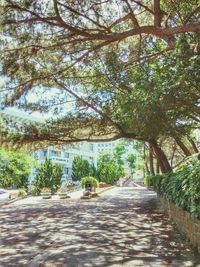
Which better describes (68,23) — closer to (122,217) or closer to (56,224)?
(56,224)

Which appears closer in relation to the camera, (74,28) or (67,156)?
(74,28)

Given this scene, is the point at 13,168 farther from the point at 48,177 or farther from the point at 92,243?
the point at 92,243

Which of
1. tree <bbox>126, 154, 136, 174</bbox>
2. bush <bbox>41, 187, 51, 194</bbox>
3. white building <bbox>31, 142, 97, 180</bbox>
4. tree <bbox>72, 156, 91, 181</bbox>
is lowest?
bush <bbox>41, 187, 51, 194</bbox>

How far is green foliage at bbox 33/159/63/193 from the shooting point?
111 ft

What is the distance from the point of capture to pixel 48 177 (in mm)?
34406

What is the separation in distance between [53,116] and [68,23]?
8.11m

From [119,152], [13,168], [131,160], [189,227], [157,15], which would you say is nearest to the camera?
[189,227]

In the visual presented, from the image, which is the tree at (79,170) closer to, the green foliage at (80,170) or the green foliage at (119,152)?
the green foliage at (80,170)

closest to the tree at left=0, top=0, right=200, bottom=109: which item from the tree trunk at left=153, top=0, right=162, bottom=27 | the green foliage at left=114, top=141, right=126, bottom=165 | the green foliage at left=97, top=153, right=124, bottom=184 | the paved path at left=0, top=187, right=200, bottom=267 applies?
the tree trunk at left=153, top=0, right=162, bottom=27

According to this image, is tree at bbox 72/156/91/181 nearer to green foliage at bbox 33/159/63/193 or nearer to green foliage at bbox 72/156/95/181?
green foliage at bbox 72/156/95/181

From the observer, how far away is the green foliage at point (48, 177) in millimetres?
33750

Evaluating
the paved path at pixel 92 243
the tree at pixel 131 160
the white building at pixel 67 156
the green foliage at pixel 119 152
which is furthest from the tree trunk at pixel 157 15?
the tree at pixel 131 160

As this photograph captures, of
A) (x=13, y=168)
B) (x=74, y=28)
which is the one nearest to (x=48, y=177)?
(x=13, y=168)

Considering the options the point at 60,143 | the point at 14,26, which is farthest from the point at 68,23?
the point at 60,143
